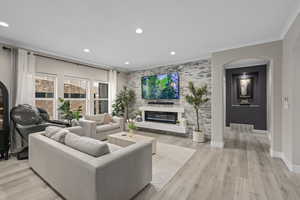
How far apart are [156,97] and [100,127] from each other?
2.47 metres

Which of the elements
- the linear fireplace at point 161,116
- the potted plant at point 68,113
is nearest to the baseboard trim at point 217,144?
the linear fireplace at point 161,116

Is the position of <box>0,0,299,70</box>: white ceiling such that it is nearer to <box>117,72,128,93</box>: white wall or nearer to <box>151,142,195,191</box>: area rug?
<box>117,72,128,93</box>: white wall

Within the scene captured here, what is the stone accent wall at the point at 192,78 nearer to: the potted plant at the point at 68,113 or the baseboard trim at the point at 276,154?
the baseboard trim at the point at 276,154

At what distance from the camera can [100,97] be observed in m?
5.62

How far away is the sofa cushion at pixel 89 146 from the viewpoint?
61.4 inches

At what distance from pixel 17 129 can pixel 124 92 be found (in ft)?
12.1

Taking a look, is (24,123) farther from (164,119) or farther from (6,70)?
(164,119)

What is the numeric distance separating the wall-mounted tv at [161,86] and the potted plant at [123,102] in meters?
0.67

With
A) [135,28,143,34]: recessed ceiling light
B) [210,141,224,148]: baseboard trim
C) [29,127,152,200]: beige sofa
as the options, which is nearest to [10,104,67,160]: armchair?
[29,127,152,200]: beige sofa

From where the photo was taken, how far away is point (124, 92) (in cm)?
604

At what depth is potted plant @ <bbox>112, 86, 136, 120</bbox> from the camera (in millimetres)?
5797

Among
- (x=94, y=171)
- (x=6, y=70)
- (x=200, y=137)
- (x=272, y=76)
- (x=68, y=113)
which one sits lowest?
(x=200, y=137)

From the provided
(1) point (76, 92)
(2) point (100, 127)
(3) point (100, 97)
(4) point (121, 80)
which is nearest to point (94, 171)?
(2) point (100, 127)

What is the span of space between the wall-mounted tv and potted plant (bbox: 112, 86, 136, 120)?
2.20 feet
